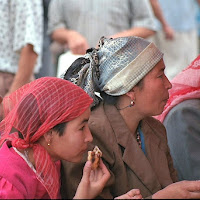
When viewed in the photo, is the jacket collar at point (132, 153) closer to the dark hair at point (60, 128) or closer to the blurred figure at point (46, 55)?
the dark hair at point (60, 128)

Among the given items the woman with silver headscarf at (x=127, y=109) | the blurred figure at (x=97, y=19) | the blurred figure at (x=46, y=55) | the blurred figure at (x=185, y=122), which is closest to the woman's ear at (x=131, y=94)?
the woman with silver headscarf at (x=127, y=109)

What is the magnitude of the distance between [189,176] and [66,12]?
7.95 feet

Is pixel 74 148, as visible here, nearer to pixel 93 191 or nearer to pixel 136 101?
pixel 93 191

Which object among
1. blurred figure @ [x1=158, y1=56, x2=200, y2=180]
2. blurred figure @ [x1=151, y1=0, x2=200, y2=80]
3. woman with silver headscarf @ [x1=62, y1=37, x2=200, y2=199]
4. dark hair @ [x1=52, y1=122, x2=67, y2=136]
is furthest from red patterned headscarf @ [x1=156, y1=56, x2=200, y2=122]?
blurred figure @ [x1=151, y1=0, x2=200, y2=80]

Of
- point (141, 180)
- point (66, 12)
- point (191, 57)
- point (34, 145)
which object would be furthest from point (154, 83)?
point (191, 57)

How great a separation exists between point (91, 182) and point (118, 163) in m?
0.47

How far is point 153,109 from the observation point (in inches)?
135

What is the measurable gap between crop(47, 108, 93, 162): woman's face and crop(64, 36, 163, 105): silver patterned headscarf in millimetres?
461

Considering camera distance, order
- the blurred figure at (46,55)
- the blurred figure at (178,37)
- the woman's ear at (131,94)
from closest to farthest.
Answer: the woman's ear at (131,94) < the blurred figure at (46,55) < the blurred figure at (178,37)

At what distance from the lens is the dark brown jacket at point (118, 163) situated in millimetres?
3176

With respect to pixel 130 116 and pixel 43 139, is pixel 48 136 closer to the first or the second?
pixel 43 139

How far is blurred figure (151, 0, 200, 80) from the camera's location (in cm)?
696

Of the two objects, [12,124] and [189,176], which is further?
[189,176]

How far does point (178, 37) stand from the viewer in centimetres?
701
